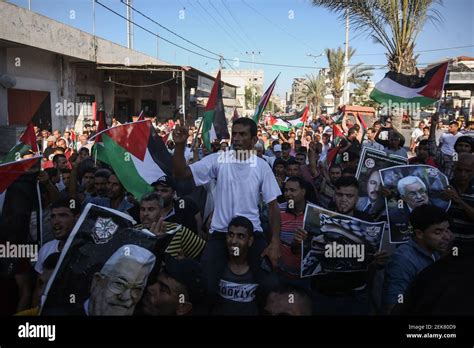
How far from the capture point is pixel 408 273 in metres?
2.96

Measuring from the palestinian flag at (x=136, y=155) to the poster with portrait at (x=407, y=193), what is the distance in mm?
2124

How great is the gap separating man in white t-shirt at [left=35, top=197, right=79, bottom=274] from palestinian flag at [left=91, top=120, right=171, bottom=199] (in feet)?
2.80

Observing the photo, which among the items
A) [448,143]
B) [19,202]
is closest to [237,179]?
[19,202]

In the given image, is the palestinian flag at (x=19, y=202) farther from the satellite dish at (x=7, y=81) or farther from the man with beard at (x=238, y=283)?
the satellite dish at (x=7, y=81)

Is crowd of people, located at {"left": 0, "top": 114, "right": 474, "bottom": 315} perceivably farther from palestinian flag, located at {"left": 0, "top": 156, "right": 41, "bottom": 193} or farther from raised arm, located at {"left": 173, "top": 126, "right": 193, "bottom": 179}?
palestinian flag, located at {"left": 0, "top": 156, "right": 41, "bottom": 193}

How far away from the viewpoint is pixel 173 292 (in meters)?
2.92

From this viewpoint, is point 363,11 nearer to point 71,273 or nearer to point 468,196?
point 468,196

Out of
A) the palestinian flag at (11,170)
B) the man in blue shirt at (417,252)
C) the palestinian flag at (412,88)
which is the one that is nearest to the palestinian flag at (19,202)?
the palestinian flag at (11,170)

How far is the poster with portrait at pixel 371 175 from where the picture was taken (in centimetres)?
406

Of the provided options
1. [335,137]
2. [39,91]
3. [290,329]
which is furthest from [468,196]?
[39,91]

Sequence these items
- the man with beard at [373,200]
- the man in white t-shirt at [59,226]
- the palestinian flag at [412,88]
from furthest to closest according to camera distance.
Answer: the palestinian flag at [412,88] < the man with beard at [373,200] < the man in white t-shirt at [59,226]

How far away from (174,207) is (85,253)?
1367 mm

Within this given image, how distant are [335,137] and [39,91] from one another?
10.3m

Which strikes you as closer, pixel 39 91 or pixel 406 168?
pixel 406 168
